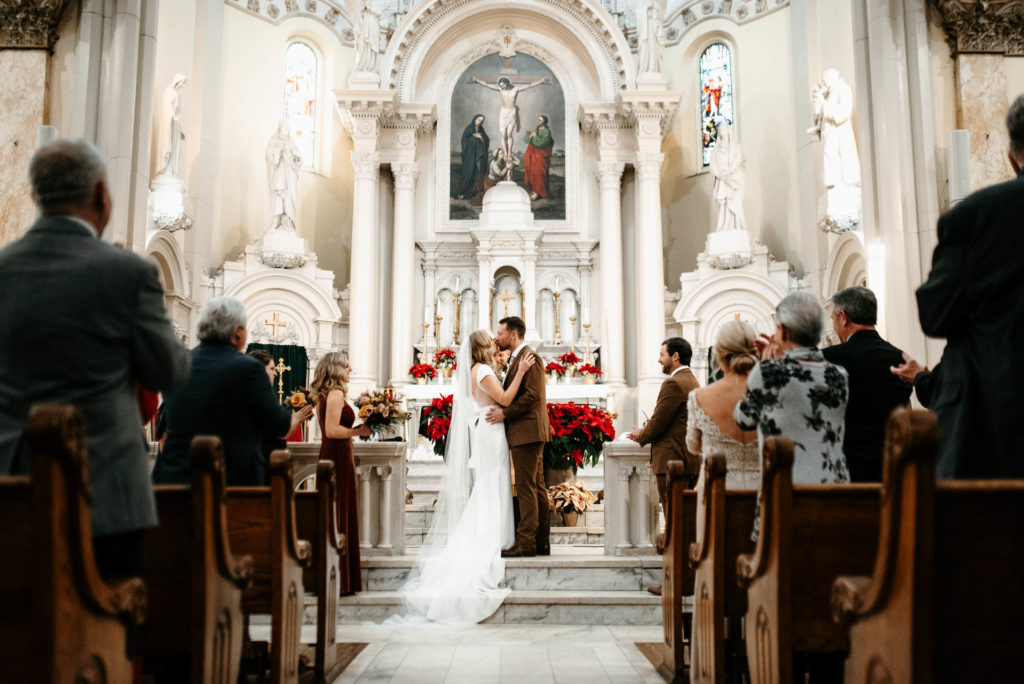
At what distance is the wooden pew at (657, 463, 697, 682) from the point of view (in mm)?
4148

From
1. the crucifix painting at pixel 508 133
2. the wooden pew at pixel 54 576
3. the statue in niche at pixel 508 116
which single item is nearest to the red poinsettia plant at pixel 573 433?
the wooden pew at pixel 54 576

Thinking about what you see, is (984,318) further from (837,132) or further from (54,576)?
(837,132)

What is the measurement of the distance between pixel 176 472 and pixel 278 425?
435mm

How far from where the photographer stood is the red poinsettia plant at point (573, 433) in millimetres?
7895

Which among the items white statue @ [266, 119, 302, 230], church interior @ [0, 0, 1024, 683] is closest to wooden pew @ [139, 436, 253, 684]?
church interior @ [0, 0, 1024, 683]

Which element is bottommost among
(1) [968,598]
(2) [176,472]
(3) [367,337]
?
(1) [968,598]

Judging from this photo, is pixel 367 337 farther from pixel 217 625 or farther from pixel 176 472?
pixel 217 625

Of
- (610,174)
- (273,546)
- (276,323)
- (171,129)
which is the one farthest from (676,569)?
(610,174)

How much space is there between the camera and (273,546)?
339 centimetres

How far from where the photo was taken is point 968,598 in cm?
189

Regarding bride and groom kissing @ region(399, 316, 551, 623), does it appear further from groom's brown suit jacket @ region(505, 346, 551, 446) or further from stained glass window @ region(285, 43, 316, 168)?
stained glass window @ region(285, 43, 316, 168)

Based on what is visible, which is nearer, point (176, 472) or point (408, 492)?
point (176, 472)

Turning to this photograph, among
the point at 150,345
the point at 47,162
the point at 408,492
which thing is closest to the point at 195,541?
the point at 150,345

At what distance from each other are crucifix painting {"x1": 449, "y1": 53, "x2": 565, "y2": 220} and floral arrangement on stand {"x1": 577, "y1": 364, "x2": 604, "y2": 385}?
3301 millimetres
